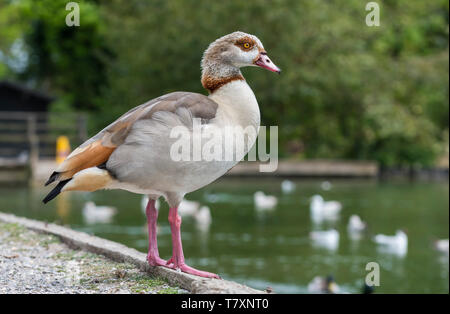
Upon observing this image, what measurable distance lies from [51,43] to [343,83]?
21.6 metres

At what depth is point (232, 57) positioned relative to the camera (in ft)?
20.8

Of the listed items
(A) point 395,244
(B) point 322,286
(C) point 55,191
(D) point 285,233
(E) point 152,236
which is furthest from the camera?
(D) point 285,233

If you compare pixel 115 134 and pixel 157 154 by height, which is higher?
pixel 115 134

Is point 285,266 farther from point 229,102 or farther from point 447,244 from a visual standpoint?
point 229,102

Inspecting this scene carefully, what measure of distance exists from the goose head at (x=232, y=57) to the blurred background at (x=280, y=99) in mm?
15098

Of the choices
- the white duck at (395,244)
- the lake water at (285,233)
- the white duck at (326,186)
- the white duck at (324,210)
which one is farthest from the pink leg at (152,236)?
the white duck at (326,186)

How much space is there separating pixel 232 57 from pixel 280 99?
40.0 metres

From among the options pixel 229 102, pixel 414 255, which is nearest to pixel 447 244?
pixel 414 255

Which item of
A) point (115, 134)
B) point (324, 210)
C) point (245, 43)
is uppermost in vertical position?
point (245, 43)

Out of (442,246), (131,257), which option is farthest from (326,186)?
(131,257)

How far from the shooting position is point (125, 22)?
4838 cm

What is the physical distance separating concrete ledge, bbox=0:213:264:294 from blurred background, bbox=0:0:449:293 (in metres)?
11.8

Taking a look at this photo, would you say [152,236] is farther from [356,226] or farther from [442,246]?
[356,226]
